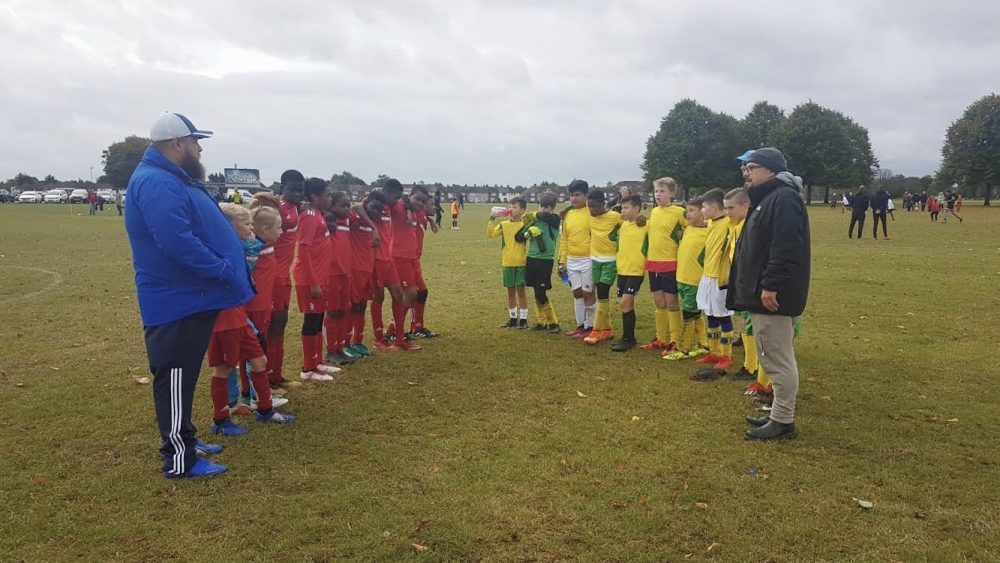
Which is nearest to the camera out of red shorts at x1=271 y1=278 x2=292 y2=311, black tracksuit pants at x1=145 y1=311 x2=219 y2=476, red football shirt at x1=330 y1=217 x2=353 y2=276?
black tracksuit pants at x1=145 y1=311 x2=219 y2=476

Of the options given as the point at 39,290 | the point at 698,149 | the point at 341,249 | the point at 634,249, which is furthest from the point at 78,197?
the point at 634,249

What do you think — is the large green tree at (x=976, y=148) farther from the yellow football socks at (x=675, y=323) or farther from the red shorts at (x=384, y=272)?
the red shorts at (x=384, y=272)

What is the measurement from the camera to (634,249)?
28.7ft

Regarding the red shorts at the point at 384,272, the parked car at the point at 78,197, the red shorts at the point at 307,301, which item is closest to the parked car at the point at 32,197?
the parked car at the point at 78,197

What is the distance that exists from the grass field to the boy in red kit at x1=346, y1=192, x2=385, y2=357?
0.79m

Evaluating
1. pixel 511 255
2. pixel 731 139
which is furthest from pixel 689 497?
pixel 731 139

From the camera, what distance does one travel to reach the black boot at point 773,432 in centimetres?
545

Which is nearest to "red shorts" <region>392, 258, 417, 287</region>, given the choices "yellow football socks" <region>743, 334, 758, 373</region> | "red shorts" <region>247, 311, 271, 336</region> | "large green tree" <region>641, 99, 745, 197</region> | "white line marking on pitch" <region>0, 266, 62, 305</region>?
"red shorts" <region>247, 311, 271, 336</region>

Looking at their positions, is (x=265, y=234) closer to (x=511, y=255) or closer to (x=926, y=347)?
(x=511, y=255)

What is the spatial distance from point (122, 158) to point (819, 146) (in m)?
98.6

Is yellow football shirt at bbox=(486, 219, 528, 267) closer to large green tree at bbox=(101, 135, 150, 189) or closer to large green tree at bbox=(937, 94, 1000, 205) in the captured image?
large green tree at bbox=(937, 94, 1000, 205)

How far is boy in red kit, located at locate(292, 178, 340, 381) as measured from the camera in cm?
722

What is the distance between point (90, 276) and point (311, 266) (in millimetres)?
11237

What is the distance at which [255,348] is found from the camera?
572cm
